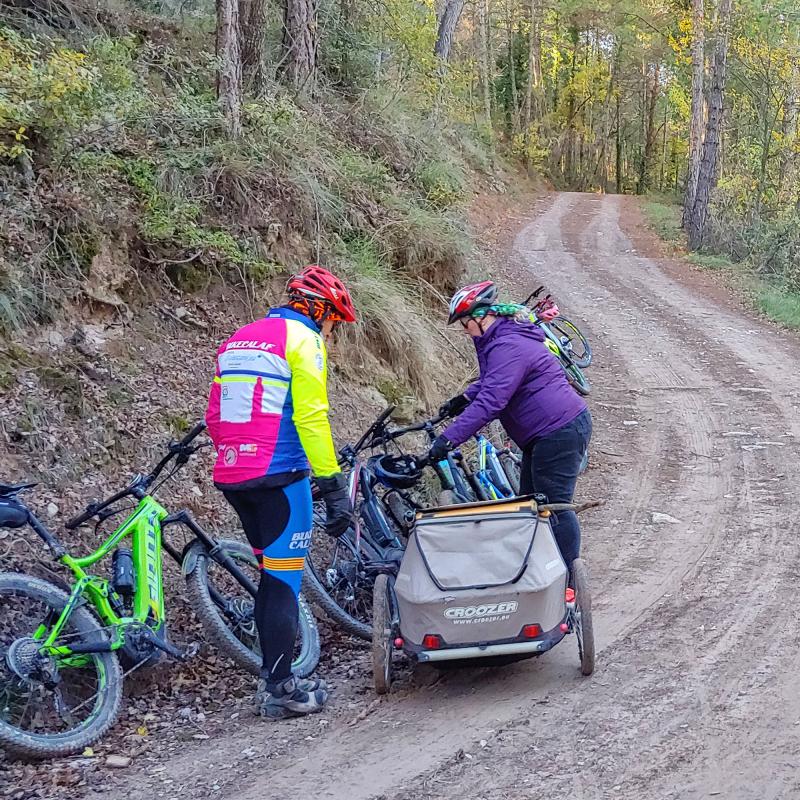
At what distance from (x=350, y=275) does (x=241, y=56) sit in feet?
10.8

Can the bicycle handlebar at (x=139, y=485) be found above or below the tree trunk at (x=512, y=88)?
below

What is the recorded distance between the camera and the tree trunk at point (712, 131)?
22.3m

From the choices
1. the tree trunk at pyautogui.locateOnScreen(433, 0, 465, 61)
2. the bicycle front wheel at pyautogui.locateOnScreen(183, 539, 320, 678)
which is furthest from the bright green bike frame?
the tree trunk at pyautogui.locateOnScreen(433, 0, 465, 61)

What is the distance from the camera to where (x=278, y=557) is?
4648 millimetres

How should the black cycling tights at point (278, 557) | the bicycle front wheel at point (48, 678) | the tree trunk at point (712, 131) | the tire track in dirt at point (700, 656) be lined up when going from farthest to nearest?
1. the tree trunk at point (712, 131)
2. the black cycling tights at point (278, 557)
3. the bicycle front wheel at point (48, 678)
4. the tire track in dirt at point (700, 656)

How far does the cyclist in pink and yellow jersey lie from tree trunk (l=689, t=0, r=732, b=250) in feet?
68.0

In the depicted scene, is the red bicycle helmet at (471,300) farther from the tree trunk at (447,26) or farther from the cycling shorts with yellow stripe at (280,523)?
the tree trunk at (447,26)

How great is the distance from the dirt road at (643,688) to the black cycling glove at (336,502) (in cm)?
106

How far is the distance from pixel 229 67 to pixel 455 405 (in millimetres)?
5468

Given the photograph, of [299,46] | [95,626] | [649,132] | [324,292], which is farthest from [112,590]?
[649,132]

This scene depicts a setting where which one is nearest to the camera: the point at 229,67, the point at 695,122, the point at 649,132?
the point at 229,67

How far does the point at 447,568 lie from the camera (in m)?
4.77

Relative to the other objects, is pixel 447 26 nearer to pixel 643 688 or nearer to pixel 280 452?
pixel 280 452

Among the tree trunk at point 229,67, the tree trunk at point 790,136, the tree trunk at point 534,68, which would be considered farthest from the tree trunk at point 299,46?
the tree trunk at point 534,68
